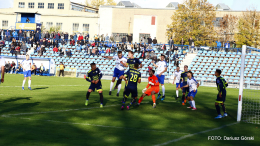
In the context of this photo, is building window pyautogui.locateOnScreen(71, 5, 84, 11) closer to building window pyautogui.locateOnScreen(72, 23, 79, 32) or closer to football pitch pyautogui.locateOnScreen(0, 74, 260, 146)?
building window pyautogui.locateOnScreen(72, 23, 79, 32)

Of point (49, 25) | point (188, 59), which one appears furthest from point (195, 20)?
point (49, 25)

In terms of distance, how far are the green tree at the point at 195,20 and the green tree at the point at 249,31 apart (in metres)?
5.41

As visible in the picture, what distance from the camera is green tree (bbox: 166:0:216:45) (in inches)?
2184

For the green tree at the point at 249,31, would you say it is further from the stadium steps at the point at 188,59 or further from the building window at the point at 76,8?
the building window at the point at 76,8

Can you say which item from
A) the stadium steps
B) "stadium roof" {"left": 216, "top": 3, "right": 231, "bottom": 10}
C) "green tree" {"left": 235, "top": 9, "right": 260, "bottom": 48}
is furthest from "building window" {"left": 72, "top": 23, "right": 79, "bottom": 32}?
the stadium steps

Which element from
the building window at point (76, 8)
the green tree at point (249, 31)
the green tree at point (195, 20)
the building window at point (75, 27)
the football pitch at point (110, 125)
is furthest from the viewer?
the building window at point (76, 8)

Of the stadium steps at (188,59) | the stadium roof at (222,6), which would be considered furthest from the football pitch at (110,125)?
the stadium roof at (222,6)

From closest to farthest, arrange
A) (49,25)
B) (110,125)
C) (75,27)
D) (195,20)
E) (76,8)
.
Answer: (110,125) < (195,20) < (75,27) < (49,25) < (76,8)

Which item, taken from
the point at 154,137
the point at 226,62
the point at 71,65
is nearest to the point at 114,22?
the point at 71,65

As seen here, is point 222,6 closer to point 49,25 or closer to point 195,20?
point 195,20

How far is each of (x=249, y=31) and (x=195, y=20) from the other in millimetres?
10380

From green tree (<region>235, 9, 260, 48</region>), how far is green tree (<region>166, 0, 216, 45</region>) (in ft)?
17.7

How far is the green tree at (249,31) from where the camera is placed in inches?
2149

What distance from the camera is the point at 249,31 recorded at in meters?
55.2
